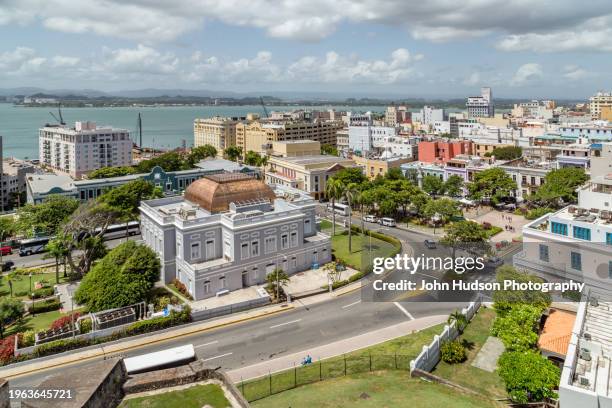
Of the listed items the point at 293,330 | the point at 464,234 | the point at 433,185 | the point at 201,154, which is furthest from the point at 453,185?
the point at 201,154

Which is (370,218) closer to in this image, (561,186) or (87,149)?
(561,186)

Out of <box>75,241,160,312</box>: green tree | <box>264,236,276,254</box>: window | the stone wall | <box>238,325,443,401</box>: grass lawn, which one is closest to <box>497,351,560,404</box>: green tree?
<box>238,325,443,401</box>: grass lawn

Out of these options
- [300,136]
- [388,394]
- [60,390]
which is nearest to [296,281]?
[388,394]

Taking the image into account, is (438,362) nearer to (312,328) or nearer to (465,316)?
(465,316)

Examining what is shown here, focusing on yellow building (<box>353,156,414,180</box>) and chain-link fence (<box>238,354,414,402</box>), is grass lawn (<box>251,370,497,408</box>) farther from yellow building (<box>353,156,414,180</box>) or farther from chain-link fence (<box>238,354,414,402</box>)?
yellow building (<box>353,156,414,180</box>)

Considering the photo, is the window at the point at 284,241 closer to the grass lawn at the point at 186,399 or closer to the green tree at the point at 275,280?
the green tree at the point at 275,280

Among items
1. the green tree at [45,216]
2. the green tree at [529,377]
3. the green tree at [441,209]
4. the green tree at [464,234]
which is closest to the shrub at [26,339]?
the green tree at [45,216]
